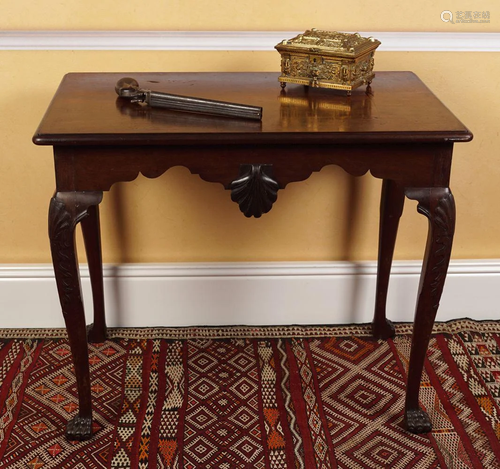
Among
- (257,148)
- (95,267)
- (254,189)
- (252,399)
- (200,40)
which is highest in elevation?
(200,40)

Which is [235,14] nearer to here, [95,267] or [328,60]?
[328,60]

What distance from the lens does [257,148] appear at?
1.72 meters

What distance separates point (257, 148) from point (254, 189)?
0.34 ft

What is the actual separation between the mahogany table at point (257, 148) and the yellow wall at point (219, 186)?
383 millimetres

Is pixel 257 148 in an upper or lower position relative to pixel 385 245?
upper

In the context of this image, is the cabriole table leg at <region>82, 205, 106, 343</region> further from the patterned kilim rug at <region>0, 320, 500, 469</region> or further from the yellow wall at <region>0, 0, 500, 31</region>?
the yellow wall at <region>0, 0, 500, 31</region>

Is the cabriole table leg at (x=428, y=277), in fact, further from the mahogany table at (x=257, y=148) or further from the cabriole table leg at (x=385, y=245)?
the cabriole table leg at (x=385, y=245)

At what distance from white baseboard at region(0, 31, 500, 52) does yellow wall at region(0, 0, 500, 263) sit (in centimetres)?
2

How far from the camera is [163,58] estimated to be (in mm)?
2275

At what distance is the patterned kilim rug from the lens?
2.00m

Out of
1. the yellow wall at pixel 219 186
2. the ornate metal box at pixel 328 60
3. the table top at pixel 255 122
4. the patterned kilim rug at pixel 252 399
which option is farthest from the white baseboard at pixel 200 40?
the patterned kilim rug at pixel 252 399

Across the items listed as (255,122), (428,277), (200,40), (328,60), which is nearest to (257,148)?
(255,122)

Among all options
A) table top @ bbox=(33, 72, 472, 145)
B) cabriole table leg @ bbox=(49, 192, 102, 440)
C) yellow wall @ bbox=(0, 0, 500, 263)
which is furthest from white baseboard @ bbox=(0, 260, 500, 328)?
table top @ bbox=(33, 72, 472, 145)

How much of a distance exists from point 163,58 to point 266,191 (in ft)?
2.49
